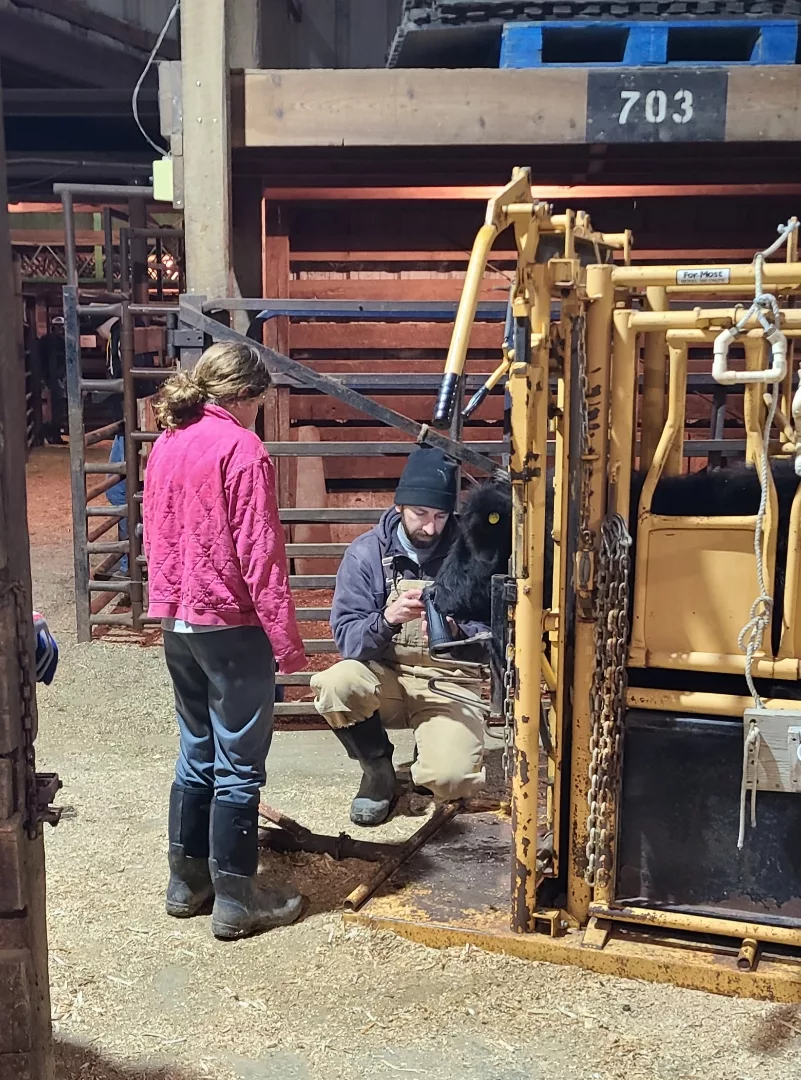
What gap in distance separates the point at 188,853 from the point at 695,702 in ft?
5.21

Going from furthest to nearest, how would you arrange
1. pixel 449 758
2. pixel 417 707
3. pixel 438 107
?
pixel 438 107 < pixel 417 707 < pixel 449 758

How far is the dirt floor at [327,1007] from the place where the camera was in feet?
8.46

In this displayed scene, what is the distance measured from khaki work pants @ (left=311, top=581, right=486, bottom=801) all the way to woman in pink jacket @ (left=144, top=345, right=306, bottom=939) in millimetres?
644

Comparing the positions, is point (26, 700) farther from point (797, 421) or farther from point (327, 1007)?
point (797, 421)

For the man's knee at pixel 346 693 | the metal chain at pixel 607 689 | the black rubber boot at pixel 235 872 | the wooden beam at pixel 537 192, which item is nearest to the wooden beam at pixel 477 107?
the wooden beam at pixel 537 192

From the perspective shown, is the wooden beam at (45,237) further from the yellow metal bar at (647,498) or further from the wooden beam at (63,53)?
the yellow metal bar at (647,498)

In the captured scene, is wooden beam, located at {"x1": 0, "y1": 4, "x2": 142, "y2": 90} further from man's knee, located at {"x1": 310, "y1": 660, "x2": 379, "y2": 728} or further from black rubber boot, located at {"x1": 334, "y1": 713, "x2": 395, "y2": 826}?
black rubber boot, located at {"x1": 334, "y1": 713, "x2": 395, "y2": 826}

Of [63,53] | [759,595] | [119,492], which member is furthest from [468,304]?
[63,53]

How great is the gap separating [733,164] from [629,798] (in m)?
4.26

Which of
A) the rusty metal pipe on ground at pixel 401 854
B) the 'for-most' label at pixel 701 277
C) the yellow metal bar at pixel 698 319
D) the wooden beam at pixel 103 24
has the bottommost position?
the rusty metal pipe on ground at pixel 401 854

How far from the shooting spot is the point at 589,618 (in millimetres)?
2881

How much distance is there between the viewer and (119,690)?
5484 millimetres

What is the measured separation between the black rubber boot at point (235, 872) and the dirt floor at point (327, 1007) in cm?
6

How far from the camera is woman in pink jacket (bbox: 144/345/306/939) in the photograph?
117 inches
